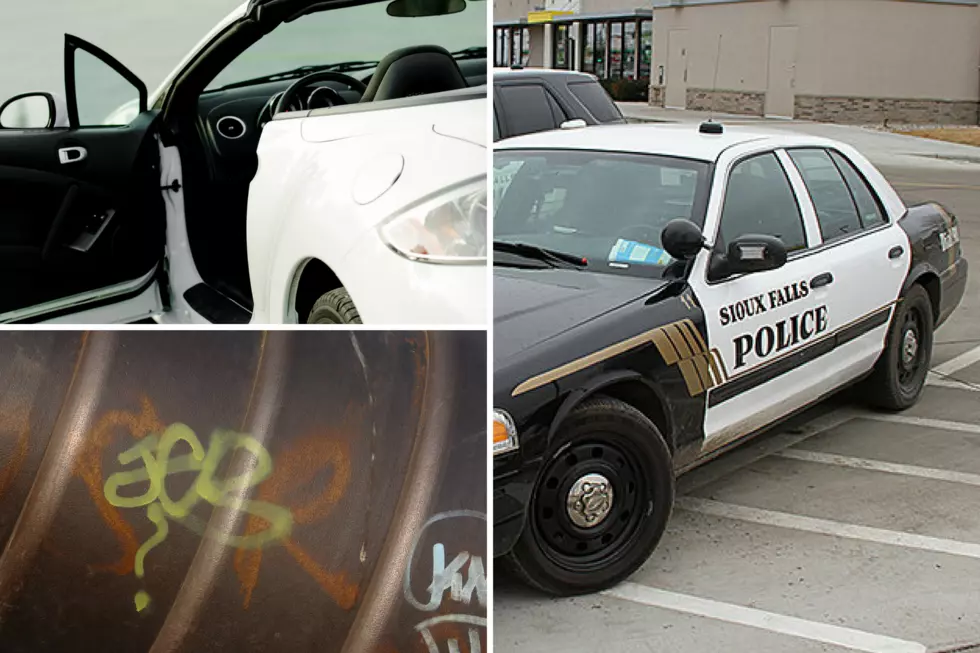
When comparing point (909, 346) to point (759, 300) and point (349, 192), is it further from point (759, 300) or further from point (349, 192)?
point (349, 192)

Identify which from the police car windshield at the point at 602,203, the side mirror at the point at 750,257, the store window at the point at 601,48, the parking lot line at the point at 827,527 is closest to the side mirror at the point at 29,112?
the police car windshield at the point at 602,203

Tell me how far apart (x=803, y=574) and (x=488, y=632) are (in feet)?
5.41

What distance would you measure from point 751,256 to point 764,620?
135cm

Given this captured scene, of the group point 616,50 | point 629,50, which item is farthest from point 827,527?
point 616,50

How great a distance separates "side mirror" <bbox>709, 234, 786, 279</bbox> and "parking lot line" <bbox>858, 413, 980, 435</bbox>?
203 cm

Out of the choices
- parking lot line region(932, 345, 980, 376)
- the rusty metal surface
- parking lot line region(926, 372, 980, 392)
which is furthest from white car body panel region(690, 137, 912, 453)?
the rusty metal surface

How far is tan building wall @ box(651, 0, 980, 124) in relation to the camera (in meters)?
26.1

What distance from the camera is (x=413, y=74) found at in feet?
8.63

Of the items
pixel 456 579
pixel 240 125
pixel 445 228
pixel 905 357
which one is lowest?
pixel 905 357

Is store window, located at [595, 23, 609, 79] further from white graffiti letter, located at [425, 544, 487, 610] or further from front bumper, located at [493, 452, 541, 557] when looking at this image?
white graffiti letter, located at [425, 544, 487, 610]

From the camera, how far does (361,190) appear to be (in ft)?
8.71

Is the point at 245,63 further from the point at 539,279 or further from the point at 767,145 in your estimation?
the point at 767,145

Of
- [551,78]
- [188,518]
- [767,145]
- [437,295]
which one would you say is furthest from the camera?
[551,78]

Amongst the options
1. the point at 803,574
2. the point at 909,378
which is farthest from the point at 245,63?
the point at 909,378
